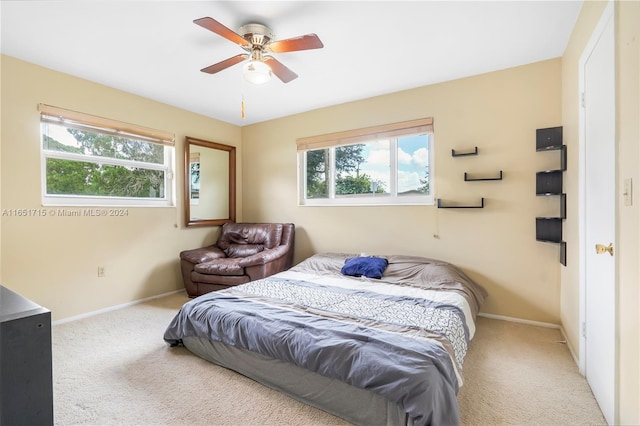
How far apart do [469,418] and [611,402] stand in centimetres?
69

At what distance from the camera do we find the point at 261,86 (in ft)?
11.0

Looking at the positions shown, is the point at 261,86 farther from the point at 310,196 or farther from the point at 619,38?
the point at 619,38

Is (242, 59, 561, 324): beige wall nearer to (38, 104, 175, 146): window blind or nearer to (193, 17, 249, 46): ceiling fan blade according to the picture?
(193, 17, 249, 46): ceiling fan blade

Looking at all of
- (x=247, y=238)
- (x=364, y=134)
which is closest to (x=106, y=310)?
(x=247, y=238)

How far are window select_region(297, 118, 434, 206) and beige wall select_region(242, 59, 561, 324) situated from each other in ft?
0.47

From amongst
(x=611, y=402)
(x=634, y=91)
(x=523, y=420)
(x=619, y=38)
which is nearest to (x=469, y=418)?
(x=523, y=420)

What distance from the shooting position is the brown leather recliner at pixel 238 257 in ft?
11.4

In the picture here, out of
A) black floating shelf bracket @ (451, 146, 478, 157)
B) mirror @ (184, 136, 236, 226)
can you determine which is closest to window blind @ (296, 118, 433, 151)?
black floating shelf bracket @ (451, 146, 478, 157)

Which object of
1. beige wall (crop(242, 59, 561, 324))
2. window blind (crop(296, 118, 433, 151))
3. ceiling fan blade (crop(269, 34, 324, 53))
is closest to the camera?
ceiling fan blade (crop(269, 34, 324, 53))

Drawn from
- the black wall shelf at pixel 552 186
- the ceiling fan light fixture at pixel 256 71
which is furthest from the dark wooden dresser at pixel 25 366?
the black wall shelf at pixel 552 186


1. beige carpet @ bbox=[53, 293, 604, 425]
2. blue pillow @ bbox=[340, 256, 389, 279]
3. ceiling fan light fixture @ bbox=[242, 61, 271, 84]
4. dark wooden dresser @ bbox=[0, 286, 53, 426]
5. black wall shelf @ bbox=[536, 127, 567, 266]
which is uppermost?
ceiling fan light fixture @ bbox=[242, 61, 271, 84]

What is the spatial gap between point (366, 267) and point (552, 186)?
73.5 inches

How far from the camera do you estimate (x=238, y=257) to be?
4055 mm

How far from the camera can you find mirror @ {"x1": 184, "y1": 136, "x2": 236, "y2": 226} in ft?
13.6
